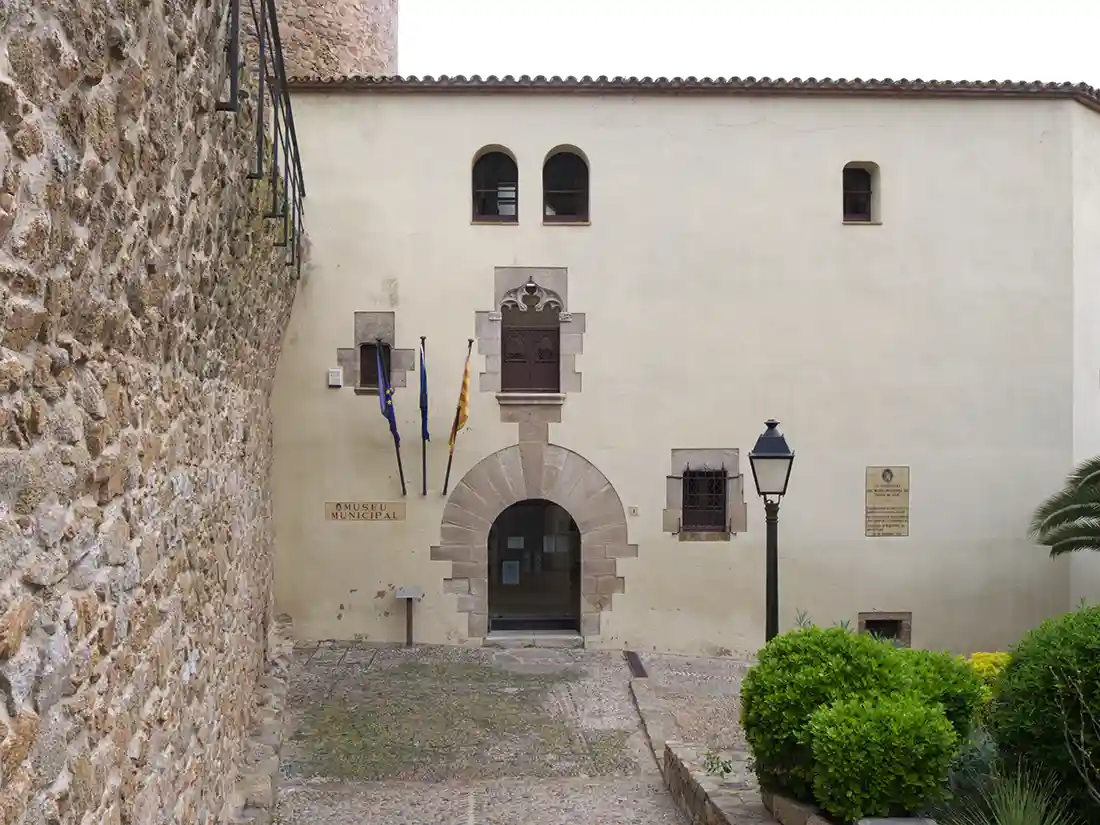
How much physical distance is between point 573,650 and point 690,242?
473 centimetres

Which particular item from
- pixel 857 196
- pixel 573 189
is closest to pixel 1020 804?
pixel 573 189

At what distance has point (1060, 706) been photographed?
143 inches

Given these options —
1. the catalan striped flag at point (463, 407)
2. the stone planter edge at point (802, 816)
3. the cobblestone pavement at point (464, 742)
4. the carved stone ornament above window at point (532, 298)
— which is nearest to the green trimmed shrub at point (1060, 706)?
the stone planter edge at point (802, 816)

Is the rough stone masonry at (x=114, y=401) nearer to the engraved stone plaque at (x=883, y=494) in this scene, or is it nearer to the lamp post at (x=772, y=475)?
the lamp post at (x=772, y=475)

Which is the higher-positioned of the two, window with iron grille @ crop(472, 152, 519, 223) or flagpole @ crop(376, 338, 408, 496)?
window with iron grille @ crop(472, 152, 519, 223)

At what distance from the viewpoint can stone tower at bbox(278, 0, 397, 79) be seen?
11.5 meters

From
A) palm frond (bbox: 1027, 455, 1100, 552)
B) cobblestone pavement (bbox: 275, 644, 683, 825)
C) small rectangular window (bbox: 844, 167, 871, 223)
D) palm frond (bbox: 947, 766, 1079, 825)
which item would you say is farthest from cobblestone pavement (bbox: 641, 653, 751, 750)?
small rectangular window (bbox: 844, 167, 871, 223)

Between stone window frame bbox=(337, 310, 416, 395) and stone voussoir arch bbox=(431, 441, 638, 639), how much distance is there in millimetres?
1378

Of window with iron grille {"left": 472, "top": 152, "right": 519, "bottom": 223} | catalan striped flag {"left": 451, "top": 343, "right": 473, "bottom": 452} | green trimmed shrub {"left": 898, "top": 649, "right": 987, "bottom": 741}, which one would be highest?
window with iron grille {"left": 472, "top": 152, "right": 519, "bottom": 223}

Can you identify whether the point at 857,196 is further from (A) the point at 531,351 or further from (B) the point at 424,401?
(B) the point at 424,401

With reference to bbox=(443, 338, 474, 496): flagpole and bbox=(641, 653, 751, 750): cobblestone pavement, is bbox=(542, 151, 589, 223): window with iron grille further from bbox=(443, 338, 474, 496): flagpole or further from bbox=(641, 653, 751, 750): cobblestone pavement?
bbox=(641, 653, 751, 750): cobblestone pavement

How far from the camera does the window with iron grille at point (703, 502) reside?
31.0ft

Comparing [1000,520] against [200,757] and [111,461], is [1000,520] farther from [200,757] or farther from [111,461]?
[111,461]

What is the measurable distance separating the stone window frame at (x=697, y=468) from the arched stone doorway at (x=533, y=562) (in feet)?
3.95
